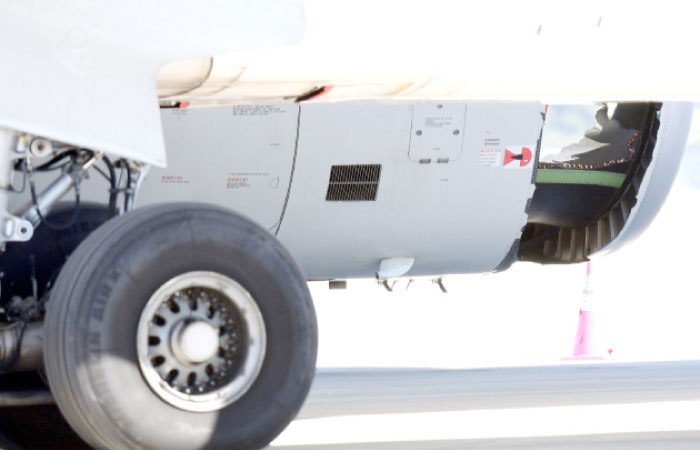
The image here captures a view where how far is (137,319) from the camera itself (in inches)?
146

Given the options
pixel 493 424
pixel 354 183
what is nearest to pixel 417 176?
pixel 354 183

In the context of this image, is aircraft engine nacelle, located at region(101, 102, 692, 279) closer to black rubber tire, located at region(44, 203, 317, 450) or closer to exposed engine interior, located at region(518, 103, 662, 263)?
exposed engine interior, located at region(518, 103, 662, 263)

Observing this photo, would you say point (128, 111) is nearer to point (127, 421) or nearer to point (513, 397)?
point (127, 421)

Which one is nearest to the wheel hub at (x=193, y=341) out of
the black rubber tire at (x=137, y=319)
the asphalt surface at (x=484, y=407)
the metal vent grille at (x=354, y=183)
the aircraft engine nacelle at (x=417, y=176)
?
the black rubber tire at (x=137, y=319)

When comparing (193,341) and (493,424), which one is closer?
(193,341)

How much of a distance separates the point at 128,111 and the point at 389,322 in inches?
366

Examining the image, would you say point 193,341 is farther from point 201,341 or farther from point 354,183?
point 354,183

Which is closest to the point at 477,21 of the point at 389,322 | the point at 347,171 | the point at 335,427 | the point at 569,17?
the point at 569,17

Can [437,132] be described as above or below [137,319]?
above

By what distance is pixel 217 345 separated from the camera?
12.6 feet

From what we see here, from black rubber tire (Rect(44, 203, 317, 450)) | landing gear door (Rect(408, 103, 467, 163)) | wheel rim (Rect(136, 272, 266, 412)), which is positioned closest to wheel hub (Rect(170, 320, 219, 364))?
wheel rim (Rect(136, 272, 266, 412))

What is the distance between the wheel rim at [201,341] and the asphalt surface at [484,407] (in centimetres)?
103

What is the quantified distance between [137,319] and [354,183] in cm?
330

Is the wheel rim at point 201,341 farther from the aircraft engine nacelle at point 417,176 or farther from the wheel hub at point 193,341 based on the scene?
the aircraft engine nacelle at point 417,176
